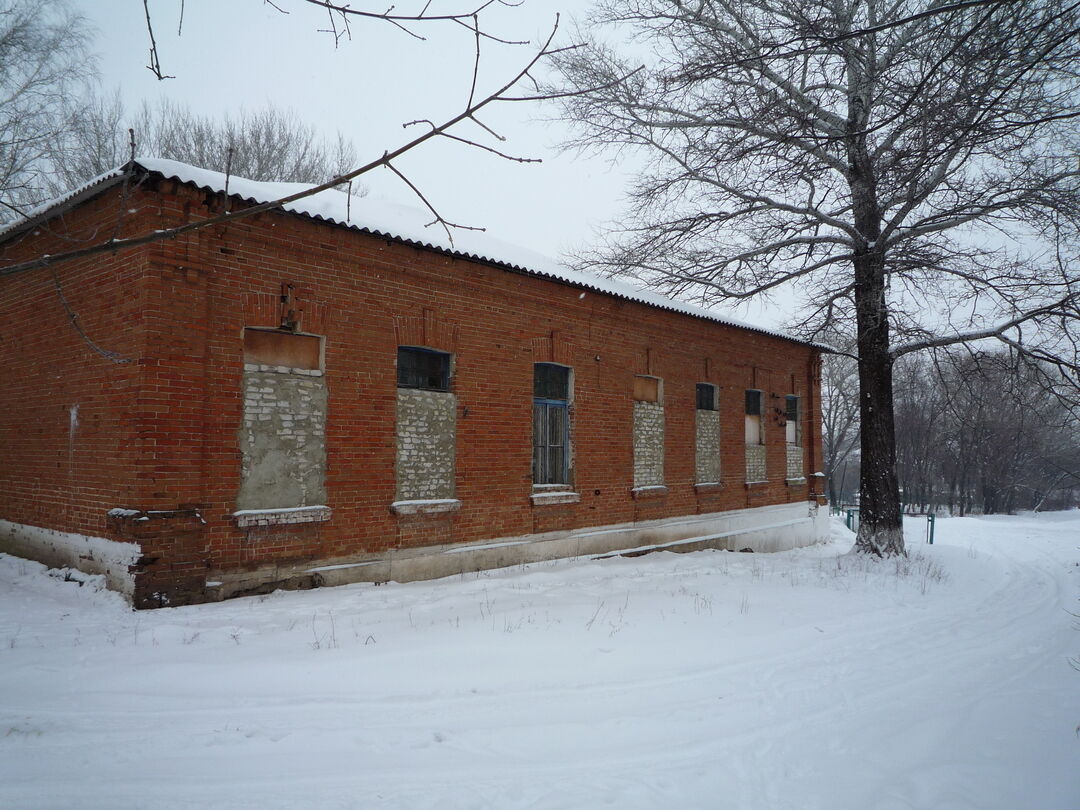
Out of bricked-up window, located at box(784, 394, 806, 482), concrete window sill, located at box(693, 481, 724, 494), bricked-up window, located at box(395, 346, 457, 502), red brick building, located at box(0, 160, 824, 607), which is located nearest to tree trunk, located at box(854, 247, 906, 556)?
concrete window sill, located at box(693, 481, 724, 494)

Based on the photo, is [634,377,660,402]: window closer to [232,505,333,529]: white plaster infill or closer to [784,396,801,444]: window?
[784,396,801,444]: window

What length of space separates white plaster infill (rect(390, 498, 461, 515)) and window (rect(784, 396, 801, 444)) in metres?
11.0

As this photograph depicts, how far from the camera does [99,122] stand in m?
19.8

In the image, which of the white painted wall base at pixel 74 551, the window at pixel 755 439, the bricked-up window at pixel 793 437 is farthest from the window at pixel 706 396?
the white painted wall base at pixel 74 551

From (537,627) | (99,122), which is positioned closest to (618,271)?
(537,627)

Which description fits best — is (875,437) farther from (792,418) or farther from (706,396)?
(792,418)

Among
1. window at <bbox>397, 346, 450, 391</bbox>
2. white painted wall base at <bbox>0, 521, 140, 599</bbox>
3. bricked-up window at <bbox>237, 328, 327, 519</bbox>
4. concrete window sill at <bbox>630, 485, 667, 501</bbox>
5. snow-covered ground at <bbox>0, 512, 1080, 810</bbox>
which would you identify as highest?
window at <bbox>397, 346, 450, 391</bbox>

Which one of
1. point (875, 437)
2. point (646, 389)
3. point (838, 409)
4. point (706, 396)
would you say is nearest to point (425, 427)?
point (646, 389)

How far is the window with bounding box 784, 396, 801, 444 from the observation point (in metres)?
16.7

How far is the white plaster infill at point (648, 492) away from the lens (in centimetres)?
1165

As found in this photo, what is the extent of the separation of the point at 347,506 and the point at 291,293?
101 inches

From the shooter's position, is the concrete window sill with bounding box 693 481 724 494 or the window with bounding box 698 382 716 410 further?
the window with bounding box 698 382 716 410

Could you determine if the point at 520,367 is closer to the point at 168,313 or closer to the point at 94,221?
the point at 168,313

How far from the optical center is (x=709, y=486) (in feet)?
44.0
